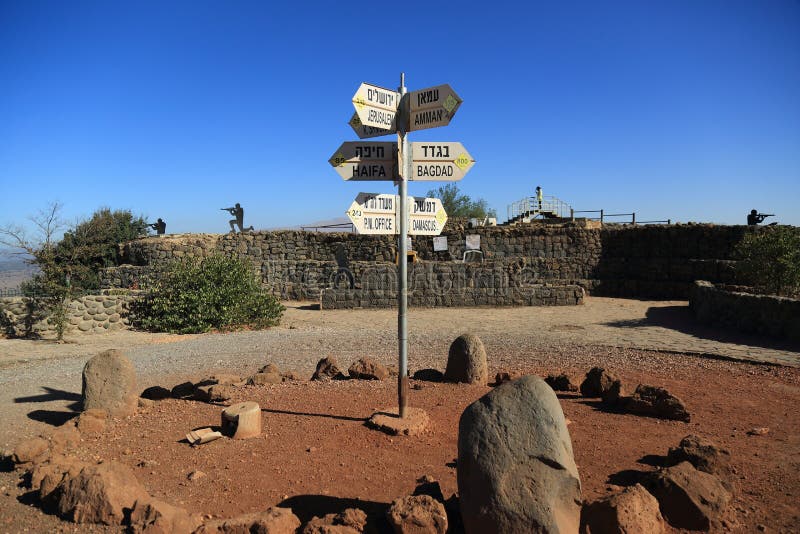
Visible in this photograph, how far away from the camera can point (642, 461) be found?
3.99 metres

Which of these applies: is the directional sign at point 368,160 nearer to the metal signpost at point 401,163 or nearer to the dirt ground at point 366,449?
the metal signpost at point 401,163

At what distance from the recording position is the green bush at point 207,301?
12828 mm

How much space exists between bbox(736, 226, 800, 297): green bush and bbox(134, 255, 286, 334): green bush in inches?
483

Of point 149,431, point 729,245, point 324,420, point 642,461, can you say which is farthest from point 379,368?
point 729,245

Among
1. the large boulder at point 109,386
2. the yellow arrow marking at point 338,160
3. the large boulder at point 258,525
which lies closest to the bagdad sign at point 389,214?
the yellow arrow marking at point 338,160

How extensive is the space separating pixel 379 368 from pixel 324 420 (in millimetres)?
1782

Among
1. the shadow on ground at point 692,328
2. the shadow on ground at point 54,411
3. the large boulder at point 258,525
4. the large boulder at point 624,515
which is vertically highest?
the large boulder at point 624,515

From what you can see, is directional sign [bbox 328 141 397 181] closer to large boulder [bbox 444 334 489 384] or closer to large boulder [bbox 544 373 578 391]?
large boulder [bbox 444 334 489 384]

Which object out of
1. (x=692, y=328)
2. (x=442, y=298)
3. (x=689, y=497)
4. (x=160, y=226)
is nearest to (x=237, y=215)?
(x=160, y=226)

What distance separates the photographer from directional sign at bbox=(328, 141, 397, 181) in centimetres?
464

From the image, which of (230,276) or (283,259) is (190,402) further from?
(283,259)

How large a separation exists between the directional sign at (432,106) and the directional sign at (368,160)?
0.99ft

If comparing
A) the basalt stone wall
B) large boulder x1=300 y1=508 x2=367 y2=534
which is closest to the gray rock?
large boulder x1=300 y1=508 x2=367 y2=534

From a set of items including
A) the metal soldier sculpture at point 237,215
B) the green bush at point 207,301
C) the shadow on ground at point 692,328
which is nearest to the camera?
the shadow on ground at point 692,328
